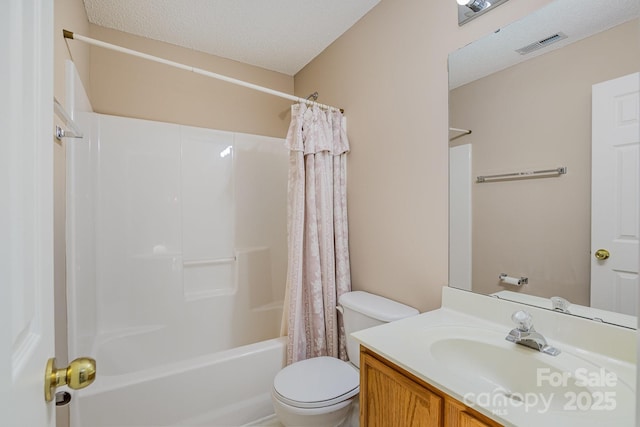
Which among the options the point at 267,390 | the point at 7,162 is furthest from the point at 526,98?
the point at 267,390

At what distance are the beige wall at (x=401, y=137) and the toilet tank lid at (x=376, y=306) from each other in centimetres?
7

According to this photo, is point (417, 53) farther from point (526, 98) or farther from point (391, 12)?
point (526, 98)

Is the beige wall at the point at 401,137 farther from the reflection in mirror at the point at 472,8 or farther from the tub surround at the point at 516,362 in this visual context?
the tub surround at the point at 516,362

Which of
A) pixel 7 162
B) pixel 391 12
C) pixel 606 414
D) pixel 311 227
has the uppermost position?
pixel 391 12

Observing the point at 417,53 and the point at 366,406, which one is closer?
the point at 366,406

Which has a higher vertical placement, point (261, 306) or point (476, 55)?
point (476, 55)

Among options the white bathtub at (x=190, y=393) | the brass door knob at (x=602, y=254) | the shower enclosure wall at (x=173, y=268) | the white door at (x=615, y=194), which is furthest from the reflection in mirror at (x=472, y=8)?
the white bathtub at (x=190, y=393)

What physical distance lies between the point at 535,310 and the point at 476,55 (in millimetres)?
1055

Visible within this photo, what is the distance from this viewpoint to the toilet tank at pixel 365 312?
4.80 ft

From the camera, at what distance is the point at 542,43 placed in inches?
42.6

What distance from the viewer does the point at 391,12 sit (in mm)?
1655

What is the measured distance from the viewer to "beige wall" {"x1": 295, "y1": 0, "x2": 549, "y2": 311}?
1403mm

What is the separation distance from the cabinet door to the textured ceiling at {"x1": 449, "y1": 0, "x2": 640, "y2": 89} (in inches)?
47.1

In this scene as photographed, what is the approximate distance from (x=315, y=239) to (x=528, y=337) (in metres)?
1.13
